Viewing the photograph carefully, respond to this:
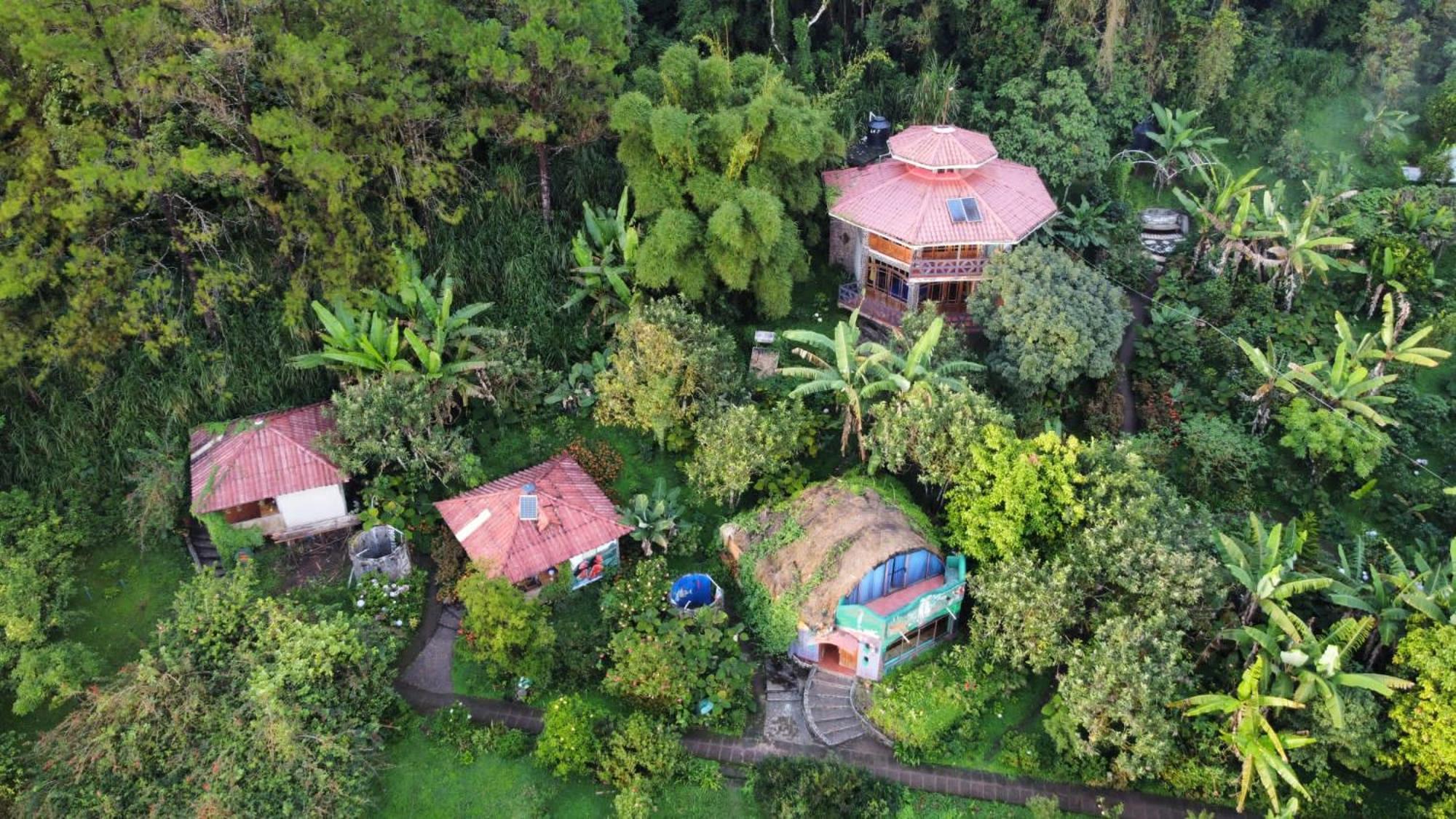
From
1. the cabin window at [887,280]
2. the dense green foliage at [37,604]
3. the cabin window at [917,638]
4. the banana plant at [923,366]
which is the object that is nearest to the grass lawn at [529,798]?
the cabin window at [917,638]

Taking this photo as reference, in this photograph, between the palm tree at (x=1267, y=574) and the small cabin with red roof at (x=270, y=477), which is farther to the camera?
the small cabin with red roof at (x=270, y=477)

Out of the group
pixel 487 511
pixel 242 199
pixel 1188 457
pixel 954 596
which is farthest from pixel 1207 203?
pixel 242 199

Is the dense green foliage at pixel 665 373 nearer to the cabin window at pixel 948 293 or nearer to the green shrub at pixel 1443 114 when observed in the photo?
the cabin window at pixel 948 293

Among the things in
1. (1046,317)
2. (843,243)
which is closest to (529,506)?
(1046,317)

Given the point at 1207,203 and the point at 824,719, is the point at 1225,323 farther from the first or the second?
the point at 824,719

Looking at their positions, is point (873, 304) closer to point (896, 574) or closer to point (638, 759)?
point (896, 574)
